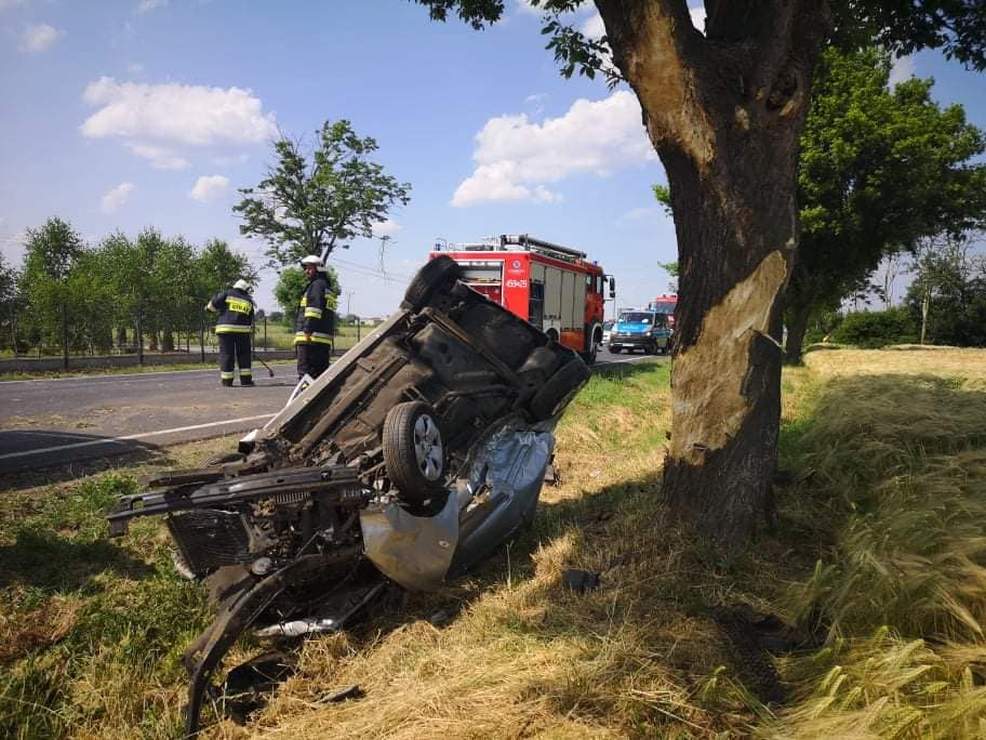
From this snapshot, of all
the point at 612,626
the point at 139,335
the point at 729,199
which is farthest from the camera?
the point at 139,335

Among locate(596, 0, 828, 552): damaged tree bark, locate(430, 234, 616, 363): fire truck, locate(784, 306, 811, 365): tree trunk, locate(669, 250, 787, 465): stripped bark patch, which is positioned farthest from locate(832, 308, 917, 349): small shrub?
locate(669, 250, 787, 465): stripped bark patch

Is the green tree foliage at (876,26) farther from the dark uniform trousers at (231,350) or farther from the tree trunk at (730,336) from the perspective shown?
the dark uniform trousers at (231,350)

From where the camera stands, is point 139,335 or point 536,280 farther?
point 139,335

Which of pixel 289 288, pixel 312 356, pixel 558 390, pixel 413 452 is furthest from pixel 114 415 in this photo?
pixel 289 288

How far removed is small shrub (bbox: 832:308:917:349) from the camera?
114 feet

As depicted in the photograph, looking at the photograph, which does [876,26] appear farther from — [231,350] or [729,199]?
[231,350]

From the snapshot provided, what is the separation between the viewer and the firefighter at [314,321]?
7.24 metres

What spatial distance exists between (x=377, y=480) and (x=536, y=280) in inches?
441

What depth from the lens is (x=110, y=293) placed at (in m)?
19.5

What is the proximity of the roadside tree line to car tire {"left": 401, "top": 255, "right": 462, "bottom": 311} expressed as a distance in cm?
1527

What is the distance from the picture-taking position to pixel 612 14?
137 inches

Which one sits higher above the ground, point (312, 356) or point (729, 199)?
point (729, 199)

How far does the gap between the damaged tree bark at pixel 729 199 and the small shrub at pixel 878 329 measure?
35409 millimetres

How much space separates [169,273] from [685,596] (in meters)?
25.0
